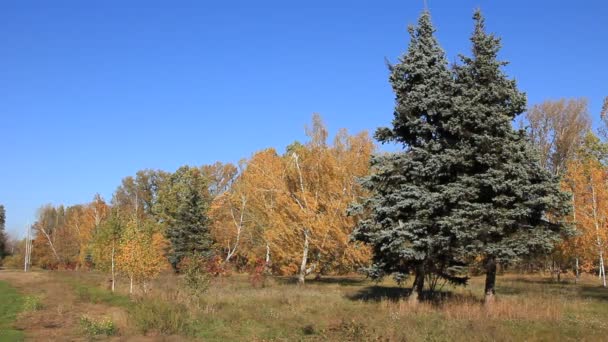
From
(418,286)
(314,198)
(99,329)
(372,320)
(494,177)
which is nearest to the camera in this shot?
(372,320)

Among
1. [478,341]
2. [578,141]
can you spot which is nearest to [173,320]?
[478,341]

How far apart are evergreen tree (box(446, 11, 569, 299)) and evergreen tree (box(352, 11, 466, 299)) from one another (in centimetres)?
66

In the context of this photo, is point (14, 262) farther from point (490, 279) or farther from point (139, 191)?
point (490, 279)

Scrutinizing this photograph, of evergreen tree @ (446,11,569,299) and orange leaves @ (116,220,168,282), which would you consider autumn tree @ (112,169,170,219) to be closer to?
orange leaves @ (116,220,168,282)

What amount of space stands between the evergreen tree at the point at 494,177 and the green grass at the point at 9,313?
48.0 ft

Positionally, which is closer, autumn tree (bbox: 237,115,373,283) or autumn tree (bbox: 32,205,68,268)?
autumn tree (bbox: 237,115,373,283)

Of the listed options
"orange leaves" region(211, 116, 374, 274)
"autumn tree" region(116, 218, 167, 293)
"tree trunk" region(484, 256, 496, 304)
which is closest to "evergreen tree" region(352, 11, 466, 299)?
"tree trunk" region(484, 256, 496, 304)

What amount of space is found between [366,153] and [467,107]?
55.0ft

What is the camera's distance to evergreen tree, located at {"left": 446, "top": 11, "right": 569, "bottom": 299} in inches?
653

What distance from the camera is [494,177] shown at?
16781 millimetres

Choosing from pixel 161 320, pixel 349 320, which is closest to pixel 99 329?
pixel 161 320

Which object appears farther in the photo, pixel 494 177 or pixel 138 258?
pixel 138 258

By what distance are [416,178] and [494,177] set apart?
2.98 m

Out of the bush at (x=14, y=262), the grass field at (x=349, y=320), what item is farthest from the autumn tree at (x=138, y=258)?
the bush at (x=14, y=262)
